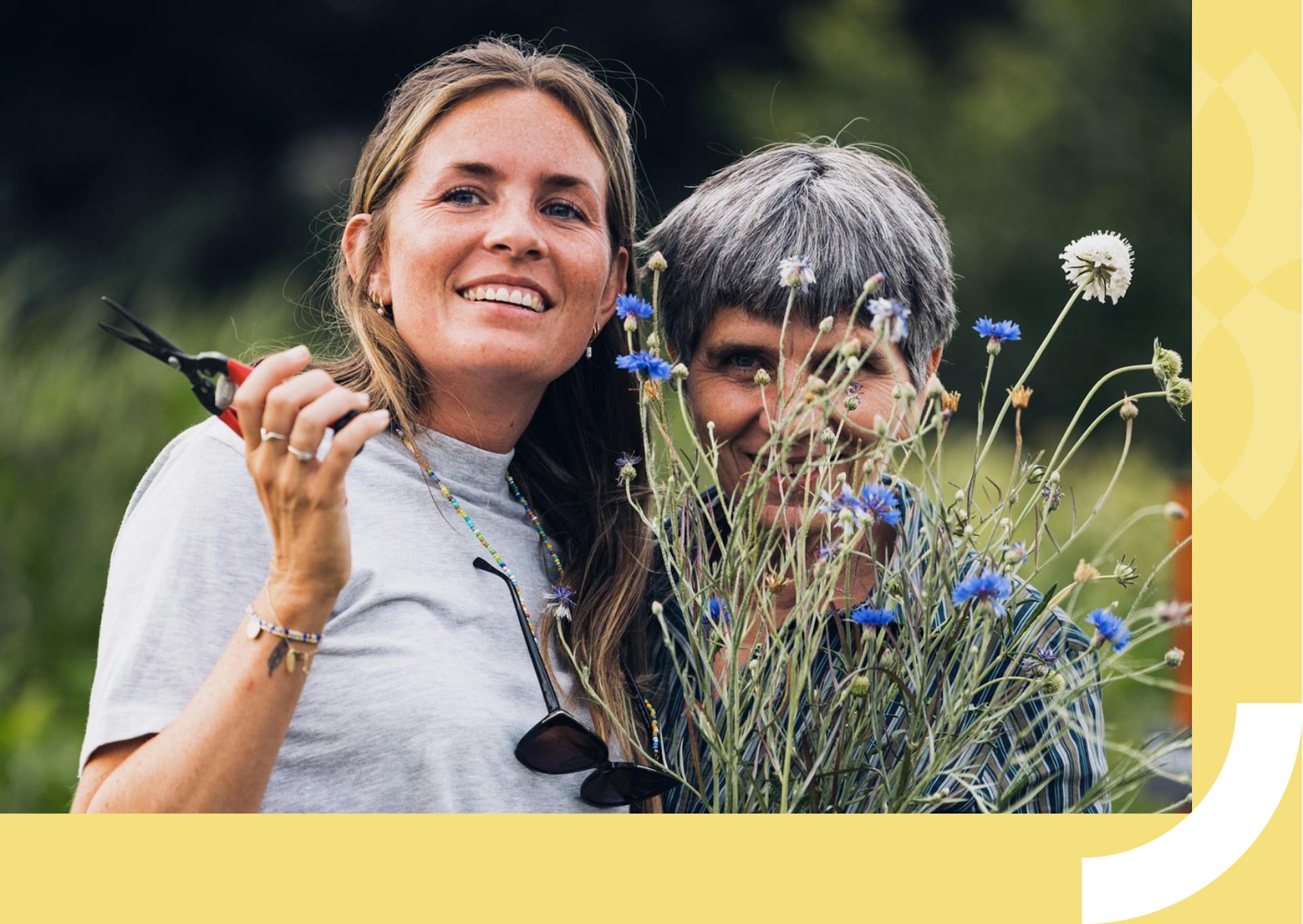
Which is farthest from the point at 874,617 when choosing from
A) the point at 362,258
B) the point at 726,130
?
the point at 726,130

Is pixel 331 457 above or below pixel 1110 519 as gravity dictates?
below

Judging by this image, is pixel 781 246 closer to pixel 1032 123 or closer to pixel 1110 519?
pixel 1110 519

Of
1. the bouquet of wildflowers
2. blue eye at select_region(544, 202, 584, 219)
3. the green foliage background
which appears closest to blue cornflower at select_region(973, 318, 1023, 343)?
the bouquet of wildflowers

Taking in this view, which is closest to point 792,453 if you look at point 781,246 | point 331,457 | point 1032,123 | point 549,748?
point 781,246

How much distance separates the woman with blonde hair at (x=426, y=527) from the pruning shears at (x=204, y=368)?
0.13 feet

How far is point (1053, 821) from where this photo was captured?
1.27 metres

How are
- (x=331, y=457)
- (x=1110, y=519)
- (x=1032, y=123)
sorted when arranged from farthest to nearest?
(x=1032, y=123) → (x=1110, y=519) → (x=331, y=457)

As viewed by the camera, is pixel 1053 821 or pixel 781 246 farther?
pixel 781 246

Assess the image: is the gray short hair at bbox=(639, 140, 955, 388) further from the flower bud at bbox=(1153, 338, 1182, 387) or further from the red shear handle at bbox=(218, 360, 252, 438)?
the red shear handle at bbox=(218, 360, 252, 438)

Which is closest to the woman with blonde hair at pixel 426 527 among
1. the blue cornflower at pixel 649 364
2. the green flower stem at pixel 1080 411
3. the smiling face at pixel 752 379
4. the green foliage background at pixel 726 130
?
the smiling face at pixel 752 379

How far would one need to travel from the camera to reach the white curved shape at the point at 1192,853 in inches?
49.1

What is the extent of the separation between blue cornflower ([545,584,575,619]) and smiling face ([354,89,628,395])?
23cm

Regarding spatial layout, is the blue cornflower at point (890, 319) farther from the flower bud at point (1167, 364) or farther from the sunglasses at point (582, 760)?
the sunglasses at point (582, 760)

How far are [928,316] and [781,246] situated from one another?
0.22m
